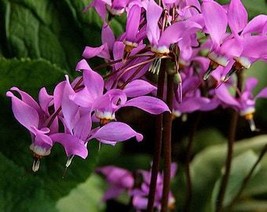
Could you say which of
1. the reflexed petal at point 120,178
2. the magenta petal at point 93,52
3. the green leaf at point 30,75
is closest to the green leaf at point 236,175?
the reflexed petal at point 120,178

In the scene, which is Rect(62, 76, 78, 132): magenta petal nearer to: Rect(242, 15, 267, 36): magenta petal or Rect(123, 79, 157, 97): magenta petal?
Rect(123, 79, 157, 97): magenta petal

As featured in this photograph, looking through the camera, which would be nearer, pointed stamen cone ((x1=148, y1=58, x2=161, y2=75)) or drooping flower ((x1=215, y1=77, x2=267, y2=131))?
pointed stamen cone ((x1=148, y1=58, x2=161, y2=75))

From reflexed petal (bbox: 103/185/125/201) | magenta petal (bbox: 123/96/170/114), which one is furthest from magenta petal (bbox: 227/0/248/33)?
reflexed petal (bbox: 103/185/125/201)

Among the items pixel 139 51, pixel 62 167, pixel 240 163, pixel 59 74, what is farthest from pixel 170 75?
pixel 240 163

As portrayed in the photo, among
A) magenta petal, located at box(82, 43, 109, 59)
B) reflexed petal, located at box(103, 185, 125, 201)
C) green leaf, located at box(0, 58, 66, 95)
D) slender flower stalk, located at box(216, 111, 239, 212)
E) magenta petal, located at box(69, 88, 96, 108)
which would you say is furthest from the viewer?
reflexed petal, located at box(103, 185, 125, 201)

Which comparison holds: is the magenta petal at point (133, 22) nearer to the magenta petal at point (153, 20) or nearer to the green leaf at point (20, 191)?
the magenta petal at point (153, 20)
